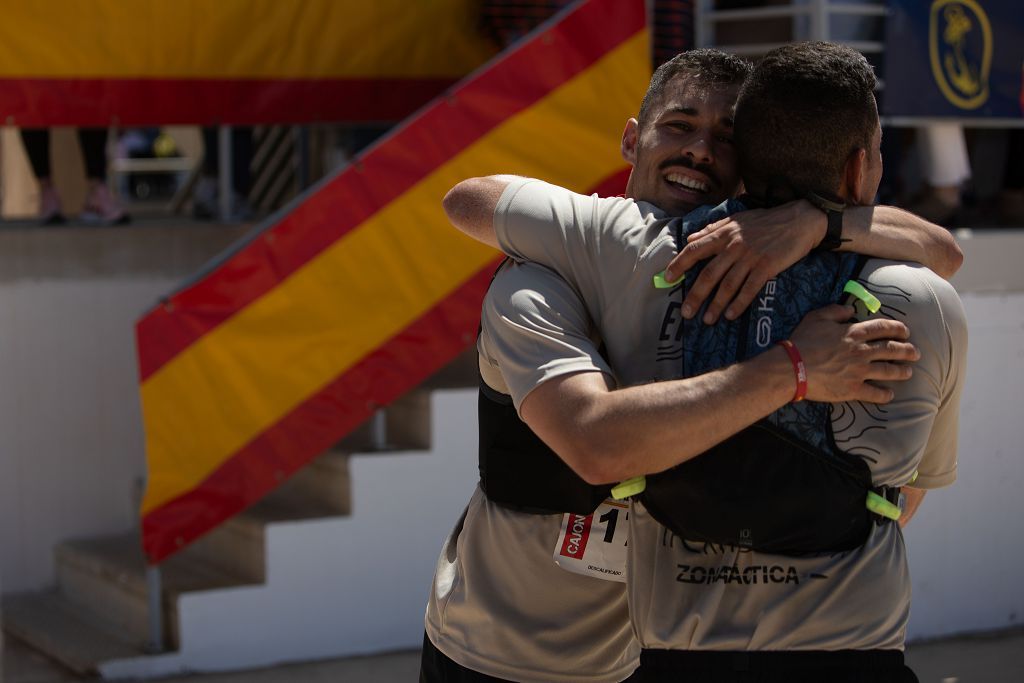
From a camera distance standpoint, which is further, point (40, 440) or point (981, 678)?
point (40, 440)

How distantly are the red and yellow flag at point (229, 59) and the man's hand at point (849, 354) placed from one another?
5188 mm

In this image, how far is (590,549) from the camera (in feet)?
7.62

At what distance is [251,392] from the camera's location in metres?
5.23

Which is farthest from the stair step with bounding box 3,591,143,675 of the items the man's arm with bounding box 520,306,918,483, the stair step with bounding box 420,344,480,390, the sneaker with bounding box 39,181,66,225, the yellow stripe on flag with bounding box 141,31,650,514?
Answer: the man's arm with bounding box 520,306,918,483

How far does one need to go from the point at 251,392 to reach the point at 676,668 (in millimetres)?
3453

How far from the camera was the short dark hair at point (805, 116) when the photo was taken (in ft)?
6.54

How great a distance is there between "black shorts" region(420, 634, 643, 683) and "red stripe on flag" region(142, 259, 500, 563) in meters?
2.90

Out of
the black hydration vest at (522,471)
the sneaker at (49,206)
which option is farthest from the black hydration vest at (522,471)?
the sneaker at (49,206)

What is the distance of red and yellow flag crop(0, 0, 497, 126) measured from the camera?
632 cm

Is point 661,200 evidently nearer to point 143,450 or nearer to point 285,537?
point 285,537

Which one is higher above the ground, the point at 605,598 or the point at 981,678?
the point at 605,598

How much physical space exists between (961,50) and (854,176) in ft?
15.3

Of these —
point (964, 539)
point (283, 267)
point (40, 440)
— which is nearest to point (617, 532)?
point (283, 267)

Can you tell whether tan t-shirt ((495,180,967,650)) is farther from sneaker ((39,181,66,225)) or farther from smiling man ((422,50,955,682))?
sneaker ((39,181,66,225))
